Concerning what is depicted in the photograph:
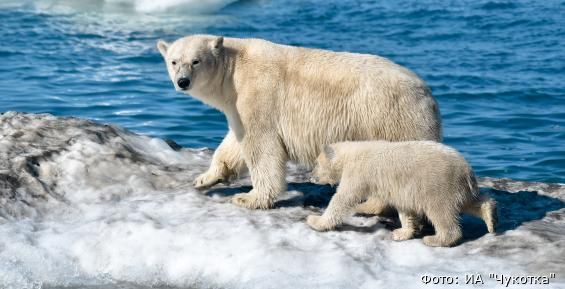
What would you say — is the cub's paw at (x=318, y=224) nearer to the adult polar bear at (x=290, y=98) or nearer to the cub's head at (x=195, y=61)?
the adult polar bear at (x=290, y=98)

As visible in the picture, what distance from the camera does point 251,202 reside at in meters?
7.19

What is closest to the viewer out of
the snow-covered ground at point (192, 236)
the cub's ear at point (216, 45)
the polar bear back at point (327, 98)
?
the snow-covered ground at point (192, 236)

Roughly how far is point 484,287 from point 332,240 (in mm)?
1191

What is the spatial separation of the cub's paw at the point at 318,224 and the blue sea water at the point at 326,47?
523 centimetres

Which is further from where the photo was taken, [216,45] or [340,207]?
[216,45]

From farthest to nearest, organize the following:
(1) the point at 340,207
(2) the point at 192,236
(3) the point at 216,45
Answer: (3) the point at 216,45 → (2) the point at 192,236 → (1) the point at 340,207

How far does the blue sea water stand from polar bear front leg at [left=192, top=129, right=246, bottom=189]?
188 inches

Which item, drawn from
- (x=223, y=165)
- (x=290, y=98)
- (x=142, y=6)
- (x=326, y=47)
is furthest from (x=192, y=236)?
(x=142, y=6)

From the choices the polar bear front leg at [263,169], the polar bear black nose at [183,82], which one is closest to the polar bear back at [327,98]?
the polar bear front leg at [263,169]

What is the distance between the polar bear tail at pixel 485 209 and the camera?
21.0 feet

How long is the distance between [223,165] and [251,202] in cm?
58

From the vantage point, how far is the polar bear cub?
6270mm

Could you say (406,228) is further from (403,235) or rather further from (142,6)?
(142,6)

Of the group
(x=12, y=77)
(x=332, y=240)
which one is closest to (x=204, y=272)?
(x=332, y=240)
